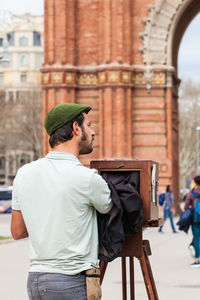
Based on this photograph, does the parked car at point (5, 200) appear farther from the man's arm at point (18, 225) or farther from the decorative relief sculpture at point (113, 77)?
the man's arm at point (18, 225)

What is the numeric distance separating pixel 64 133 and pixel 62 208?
18.0 inches

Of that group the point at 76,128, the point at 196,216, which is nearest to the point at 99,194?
the point at 76,128

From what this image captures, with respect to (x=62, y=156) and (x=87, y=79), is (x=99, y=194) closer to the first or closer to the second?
(x=62, y=156)

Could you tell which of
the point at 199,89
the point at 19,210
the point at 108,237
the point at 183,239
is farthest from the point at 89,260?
the point at 199,89

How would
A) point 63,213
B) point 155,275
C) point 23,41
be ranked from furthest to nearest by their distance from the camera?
point 23,41 < point 155,275 < point 63,213

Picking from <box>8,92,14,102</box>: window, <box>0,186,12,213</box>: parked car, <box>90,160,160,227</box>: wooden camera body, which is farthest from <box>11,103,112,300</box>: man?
<box>8,92,14,102</box>: window

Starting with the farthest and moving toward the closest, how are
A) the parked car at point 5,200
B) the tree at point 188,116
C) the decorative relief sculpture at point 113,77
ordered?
the tree at point 188,116, the parked car at point 5,200, the decorative relief sculpture at point 113,77

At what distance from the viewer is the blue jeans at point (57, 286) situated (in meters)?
4.41

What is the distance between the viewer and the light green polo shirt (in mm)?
4480

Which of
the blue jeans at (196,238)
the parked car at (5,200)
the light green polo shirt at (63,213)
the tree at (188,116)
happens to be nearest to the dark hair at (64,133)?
the light green polo shirt at (63,213)

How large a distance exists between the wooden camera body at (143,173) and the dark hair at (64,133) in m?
0.52

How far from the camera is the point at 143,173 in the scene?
517cm

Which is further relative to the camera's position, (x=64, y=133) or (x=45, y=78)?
(x=45, y=78)

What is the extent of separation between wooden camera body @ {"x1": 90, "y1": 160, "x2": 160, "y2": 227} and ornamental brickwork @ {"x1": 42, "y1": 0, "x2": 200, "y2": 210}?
87.3 feet
